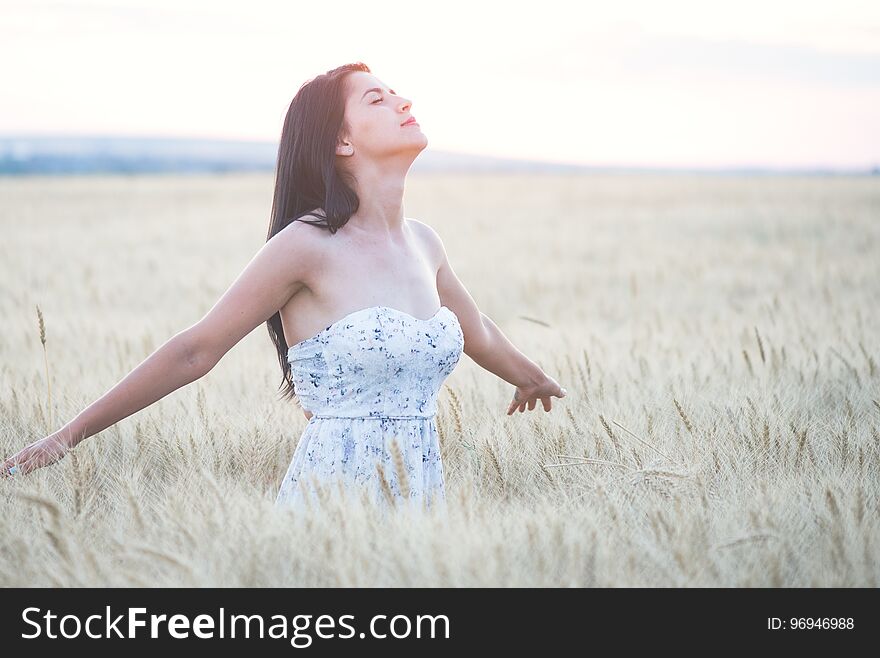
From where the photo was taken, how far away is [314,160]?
8.61 feet

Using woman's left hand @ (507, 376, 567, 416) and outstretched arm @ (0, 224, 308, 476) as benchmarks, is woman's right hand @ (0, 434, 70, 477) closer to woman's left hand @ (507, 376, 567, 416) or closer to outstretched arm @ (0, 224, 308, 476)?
outstretched arm @ (0, 224, 308, 476)

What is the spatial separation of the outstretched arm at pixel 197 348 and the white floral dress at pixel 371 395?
0.18 m

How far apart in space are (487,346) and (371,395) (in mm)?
554

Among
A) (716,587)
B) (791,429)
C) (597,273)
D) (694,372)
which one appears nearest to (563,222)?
(597,273)

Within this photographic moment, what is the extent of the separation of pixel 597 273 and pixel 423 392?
6301 mm

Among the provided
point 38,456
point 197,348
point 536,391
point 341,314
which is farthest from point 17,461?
point 536,391

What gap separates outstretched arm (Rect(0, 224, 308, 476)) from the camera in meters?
2.47

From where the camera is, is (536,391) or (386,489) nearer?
(386,489)

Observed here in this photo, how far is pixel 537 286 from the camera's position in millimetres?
7898

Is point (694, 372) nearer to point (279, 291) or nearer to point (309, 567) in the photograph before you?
point (279, 291)

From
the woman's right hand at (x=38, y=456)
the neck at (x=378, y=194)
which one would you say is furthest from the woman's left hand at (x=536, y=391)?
the woman's right hand at (x=38, y=456)

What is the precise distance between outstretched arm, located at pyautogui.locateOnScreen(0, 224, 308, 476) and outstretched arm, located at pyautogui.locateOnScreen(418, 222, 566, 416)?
0.56m

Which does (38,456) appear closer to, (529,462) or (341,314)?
(341,314)

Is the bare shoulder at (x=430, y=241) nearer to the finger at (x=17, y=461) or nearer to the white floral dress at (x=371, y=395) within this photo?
the white floral dress at (x=371, y=395)
